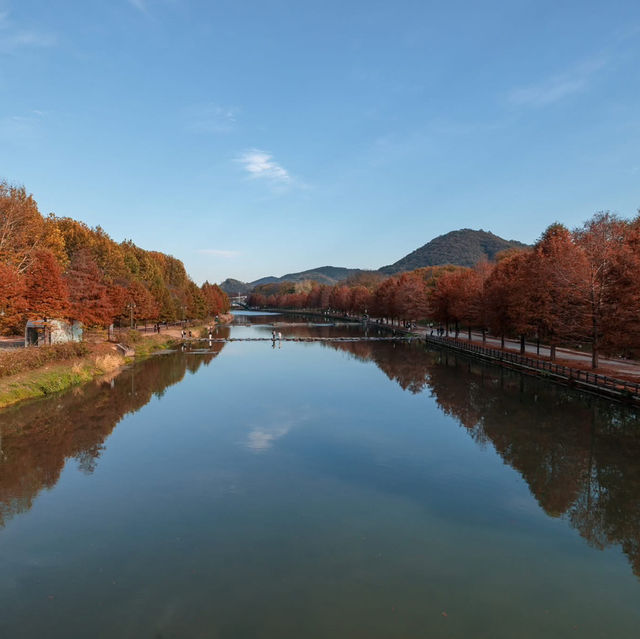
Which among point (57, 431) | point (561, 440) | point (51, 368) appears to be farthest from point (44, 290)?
point (561, 440)

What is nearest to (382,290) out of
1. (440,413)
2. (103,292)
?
(103,292)

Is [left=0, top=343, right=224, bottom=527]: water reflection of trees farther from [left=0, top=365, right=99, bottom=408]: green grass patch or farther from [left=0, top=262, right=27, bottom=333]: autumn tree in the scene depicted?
[left=0, top=262, right=27, bottom=333]: autumn tree

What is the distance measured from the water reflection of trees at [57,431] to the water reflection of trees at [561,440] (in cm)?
1773

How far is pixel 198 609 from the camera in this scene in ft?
31.6

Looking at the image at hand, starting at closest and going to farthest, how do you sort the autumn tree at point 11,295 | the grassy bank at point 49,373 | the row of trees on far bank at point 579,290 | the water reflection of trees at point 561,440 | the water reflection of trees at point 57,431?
the water reflection of trees at point 561,440 < the water reflection of trees at point 57,431 < the grassy bank at point 49,373 < the row of trees on far bank at point 579,290 < the autumn tree at point 11,295

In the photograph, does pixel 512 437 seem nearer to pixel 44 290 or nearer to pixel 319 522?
pixel 319 522

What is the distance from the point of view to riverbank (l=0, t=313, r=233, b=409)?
29.8m

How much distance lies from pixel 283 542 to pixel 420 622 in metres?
4.38

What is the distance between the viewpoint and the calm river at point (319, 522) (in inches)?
374

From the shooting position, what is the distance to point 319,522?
13.5 m

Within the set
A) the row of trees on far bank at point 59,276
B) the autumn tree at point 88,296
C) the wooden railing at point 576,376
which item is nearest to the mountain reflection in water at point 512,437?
the wooden railing at point 576,376

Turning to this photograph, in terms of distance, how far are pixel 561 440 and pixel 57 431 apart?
2517 cm

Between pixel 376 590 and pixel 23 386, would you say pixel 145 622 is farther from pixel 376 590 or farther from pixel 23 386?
pixel 23 386

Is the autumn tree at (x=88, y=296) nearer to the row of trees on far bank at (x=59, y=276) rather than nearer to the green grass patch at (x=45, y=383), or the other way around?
the row of trees on far bank at (x=59, y=276)
